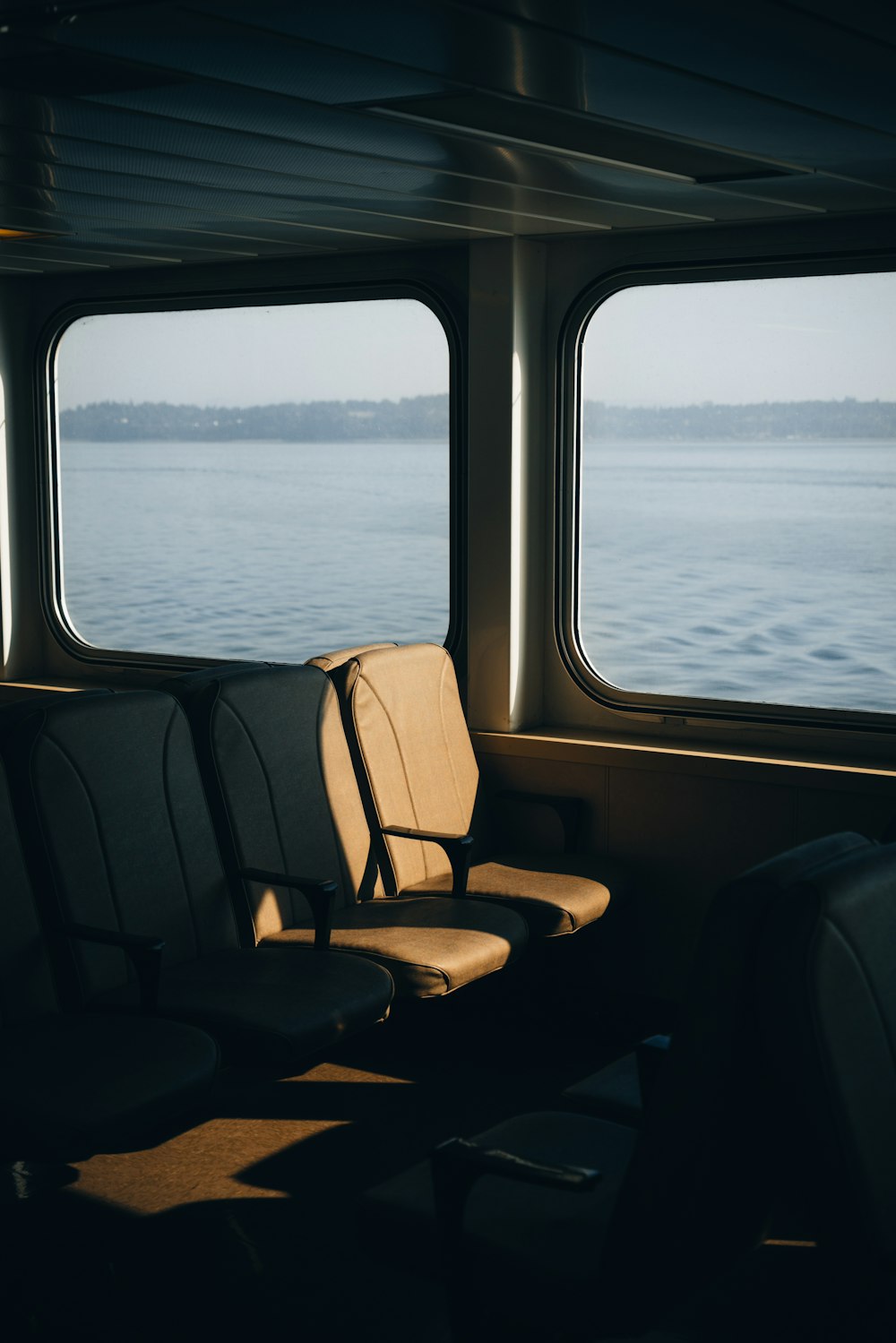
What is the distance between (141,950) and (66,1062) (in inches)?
11.8

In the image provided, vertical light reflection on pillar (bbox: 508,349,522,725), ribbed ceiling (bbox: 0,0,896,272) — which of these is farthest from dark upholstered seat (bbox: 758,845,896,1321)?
vertical light reflection on pillar (bbox: 508,349,522,725)

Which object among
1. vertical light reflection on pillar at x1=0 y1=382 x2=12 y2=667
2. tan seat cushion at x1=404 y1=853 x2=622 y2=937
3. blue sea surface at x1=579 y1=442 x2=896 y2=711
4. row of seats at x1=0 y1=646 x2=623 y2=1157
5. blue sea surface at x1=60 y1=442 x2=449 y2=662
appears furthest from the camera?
blue sea surface at x1=60 y1=442 x2=449 y2=662

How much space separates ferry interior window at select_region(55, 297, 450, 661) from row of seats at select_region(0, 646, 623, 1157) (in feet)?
36.1

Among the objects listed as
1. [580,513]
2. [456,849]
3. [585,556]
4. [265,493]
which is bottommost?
[456,849]

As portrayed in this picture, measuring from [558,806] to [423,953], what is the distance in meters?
1.03

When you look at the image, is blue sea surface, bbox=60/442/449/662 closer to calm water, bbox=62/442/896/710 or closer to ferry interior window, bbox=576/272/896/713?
calm water, bbox=62/442/896/710

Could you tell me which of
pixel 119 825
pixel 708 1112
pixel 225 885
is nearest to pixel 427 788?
pixel 225 885

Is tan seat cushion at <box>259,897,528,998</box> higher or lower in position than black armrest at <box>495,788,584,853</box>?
lower

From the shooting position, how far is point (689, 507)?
766 inches

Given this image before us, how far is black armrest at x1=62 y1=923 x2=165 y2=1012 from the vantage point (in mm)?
2953

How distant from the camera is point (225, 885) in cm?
356

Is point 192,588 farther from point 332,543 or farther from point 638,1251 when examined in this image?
point 638,1251

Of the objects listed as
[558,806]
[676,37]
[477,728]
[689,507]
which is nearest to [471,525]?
[477,728]

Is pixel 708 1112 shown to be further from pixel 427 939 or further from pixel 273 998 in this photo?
pixel 427 939
